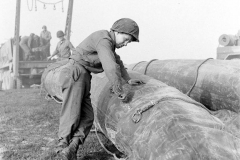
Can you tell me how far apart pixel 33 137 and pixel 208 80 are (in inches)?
128

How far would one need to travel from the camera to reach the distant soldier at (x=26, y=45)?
12.4 metres

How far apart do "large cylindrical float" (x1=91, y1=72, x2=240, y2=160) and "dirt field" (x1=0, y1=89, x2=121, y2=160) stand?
77cm

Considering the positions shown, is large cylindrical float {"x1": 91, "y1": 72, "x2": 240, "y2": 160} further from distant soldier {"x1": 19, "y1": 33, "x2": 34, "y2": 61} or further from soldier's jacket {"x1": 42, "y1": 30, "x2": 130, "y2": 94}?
distant soldier {"x1": 19, "y1": 33, "x2": 34, "y2": 61}

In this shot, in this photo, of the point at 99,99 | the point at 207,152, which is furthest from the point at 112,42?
the point at 207,152

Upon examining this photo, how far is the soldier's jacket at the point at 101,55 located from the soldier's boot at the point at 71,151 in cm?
96

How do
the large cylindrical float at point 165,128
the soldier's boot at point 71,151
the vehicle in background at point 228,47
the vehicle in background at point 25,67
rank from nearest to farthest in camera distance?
the large cylindrical float at point 165,128 < the soldier's boot at point 71,151 < the vehicle in background at point 228,47 < the vehicle in background at point 25,67

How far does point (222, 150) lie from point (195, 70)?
302 cm

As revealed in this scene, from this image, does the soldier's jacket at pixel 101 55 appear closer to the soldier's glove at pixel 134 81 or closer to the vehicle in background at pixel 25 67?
the soldier's glove at pixel 134 81

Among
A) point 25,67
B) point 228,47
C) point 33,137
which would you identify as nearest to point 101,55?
point 33,137

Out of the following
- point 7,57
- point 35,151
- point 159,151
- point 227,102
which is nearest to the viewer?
point 159,151

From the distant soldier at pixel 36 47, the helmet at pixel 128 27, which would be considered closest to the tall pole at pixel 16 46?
the distant soldier at pixel 36 47

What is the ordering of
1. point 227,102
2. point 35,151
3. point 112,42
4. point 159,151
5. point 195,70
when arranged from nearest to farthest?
point 159,151, point 112,42, point 35,151, point 227,102, point 195,70

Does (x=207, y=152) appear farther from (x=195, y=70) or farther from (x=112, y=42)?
(x=195, y=70)

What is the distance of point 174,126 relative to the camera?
2.32 m
